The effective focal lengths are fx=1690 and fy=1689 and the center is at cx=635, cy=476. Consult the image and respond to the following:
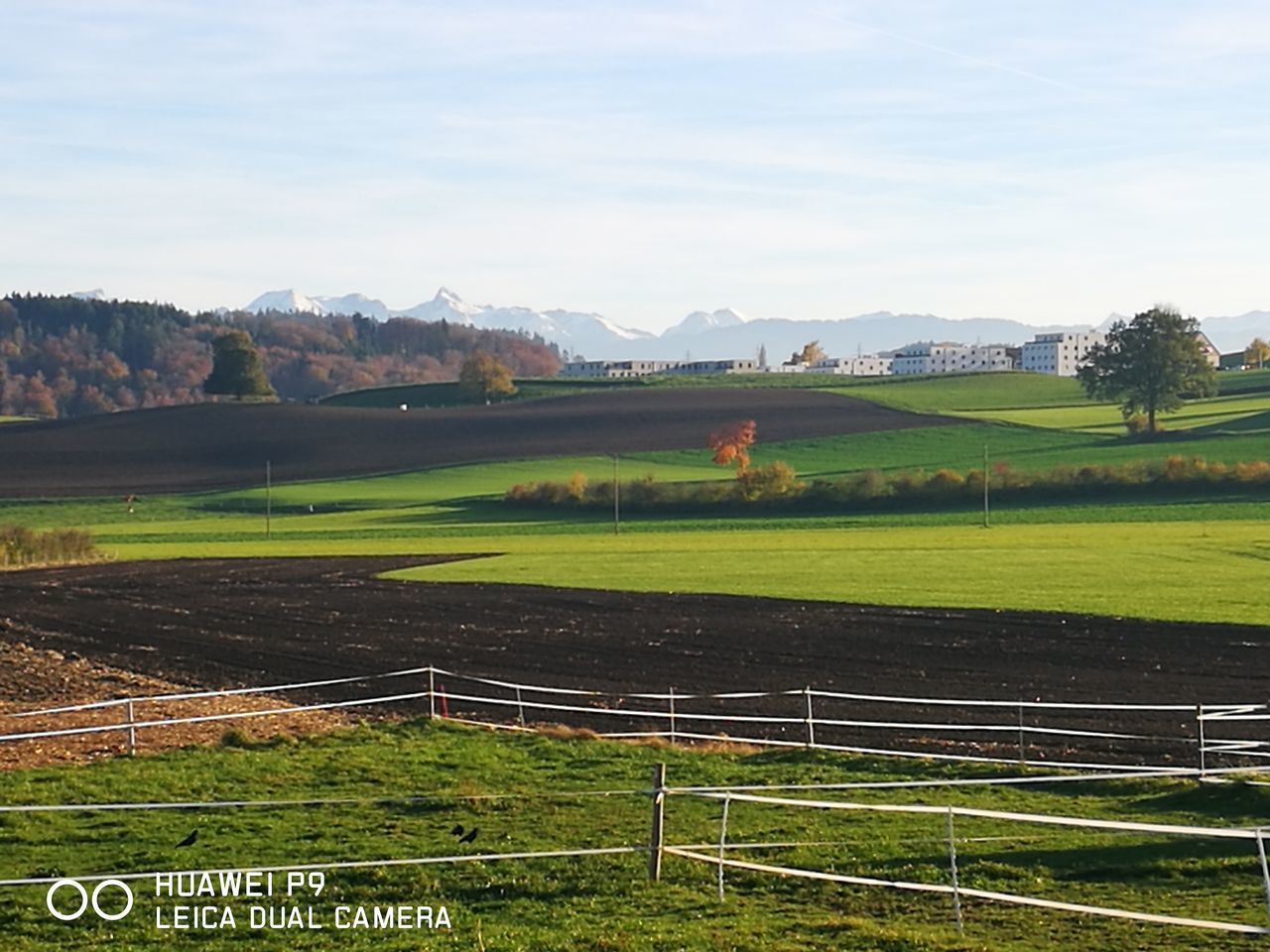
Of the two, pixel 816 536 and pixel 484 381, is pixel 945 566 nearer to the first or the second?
pixel 816 536

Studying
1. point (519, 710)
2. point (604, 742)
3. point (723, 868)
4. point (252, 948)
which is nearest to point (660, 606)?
point (519, 710)

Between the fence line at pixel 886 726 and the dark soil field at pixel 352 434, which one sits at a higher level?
the dark soil field at pixel 352 434

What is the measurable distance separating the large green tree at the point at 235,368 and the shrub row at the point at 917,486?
7821 cm

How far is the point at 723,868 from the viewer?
1631cm

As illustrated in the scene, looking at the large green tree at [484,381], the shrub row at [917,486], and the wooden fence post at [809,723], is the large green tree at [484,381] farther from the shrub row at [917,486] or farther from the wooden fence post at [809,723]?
the wooden fence post at [809,723]

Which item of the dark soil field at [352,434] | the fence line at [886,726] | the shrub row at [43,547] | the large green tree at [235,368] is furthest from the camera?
the large green tree at [235,368]

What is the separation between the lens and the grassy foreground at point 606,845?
13.7 metres

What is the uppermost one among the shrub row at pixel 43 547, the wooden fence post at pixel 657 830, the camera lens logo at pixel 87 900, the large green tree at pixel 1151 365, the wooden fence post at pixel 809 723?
the large green tree at pixel 1151 365

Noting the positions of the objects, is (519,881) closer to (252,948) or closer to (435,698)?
(252,948)

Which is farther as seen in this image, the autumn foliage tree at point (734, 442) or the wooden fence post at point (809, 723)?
the autumn foliage tree at point (734, 442)

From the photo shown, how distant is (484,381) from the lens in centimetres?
16675

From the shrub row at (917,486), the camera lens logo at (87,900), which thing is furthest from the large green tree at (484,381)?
the camera lens logo at (87,900)

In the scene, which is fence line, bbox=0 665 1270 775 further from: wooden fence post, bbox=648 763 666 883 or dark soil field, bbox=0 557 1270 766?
wooden fence post, bbox=648 763 666 883

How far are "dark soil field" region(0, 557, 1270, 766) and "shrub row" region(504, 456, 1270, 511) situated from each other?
128 feet
